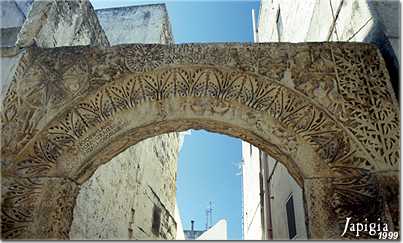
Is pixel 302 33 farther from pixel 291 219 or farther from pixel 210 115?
pixel 210 115

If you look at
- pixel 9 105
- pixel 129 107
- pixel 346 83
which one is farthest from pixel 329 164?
pixel 9 105

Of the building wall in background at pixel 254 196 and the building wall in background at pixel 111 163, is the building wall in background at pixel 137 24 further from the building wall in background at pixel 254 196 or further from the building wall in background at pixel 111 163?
the building wall in background at pixel 254 196

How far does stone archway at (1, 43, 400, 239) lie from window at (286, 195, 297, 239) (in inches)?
104

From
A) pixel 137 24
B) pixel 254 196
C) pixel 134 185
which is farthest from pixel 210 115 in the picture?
pixel 254 196

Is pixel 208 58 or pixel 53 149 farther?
pixel 208 58

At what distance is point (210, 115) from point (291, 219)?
3036 mm

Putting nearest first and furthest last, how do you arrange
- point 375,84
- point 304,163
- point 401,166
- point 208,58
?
1. point 401,166
2. point 304,163
3. point 375,84
4. point 208,58

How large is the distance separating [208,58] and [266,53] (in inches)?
21.6

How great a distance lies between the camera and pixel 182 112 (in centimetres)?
306

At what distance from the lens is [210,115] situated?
3.03 meters

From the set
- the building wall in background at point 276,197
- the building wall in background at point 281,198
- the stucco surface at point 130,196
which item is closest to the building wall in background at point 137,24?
the stucco surface at point 130,196

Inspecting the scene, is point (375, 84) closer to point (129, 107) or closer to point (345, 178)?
point (345, 178)

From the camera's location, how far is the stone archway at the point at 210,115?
8.46ft

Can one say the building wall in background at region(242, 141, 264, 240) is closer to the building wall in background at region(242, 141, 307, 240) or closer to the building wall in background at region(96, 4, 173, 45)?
the building wall in background at region(242, 141, 307, 240)
